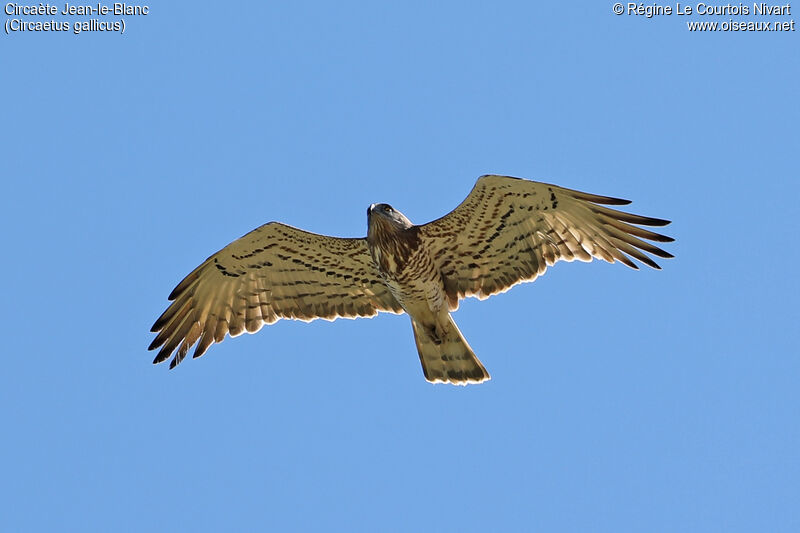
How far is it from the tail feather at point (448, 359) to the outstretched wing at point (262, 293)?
21.3 inches

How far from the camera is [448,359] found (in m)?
15.3

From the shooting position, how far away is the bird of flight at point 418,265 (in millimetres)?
14609

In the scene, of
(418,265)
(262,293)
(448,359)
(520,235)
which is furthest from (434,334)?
(262,293)

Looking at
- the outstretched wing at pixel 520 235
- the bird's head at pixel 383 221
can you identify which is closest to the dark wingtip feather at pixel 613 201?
the outstretched wing at pixel 520 235

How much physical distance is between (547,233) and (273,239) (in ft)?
10.6

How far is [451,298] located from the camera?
15258mm

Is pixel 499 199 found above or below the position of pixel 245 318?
above

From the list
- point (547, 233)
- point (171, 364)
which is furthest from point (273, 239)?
point (547, 233)

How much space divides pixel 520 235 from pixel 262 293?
10.7 ft

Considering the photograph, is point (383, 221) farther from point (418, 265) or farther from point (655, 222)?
point (655, 222)

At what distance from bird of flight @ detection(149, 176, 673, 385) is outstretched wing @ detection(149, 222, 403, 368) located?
1 cm

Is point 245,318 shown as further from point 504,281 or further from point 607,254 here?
point 607,254

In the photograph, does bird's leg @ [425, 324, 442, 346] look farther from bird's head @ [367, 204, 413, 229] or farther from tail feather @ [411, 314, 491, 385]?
bird's head @ [367, 204, 413, 229]

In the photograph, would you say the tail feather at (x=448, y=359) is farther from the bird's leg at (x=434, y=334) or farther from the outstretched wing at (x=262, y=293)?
the outstretched wing at (x=262, y=293)
